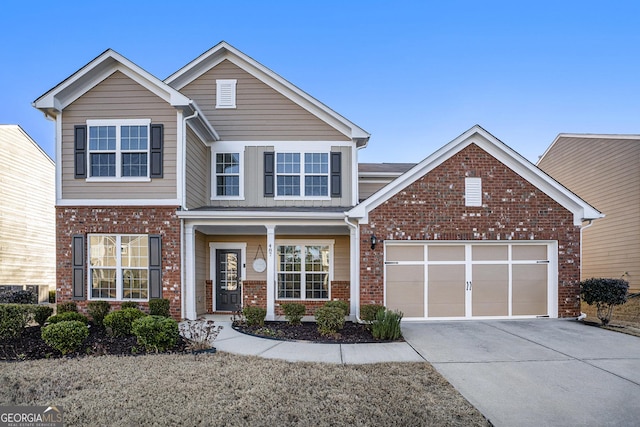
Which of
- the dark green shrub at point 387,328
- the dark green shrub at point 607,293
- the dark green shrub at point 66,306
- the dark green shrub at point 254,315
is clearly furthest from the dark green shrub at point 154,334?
the dark green shrub at point 607,293

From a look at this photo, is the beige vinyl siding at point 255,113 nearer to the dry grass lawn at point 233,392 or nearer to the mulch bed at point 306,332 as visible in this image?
the mulch bed at point 306,332

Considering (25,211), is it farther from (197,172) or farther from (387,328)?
(387,328)

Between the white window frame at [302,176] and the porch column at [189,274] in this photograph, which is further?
the white window frame at [302,176]

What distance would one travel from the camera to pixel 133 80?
1108 cm

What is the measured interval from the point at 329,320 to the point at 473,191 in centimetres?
537

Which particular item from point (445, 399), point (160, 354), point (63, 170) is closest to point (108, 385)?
point (160, 354)

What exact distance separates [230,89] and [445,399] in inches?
442

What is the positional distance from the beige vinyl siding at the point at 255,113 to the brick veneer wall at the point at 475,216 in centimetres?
356

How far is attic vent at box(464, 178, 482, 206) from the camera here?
1095cm

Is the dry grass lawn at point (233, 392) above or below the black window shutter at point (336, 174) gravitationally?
below

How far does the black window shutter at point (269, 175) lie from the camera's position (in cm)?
1282

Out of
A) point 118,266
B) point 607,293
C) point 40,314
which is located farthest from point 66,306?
point 607,293

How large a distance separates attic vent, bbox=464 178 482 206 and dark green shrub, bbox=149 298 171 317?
8.46 m

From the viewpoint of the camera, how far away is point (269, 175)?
42.1 feet
